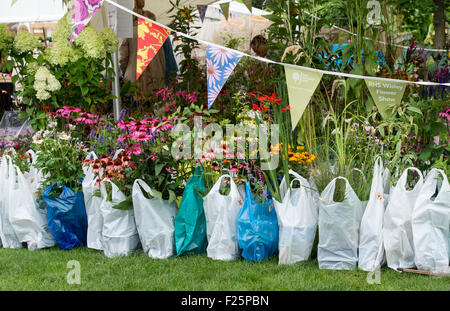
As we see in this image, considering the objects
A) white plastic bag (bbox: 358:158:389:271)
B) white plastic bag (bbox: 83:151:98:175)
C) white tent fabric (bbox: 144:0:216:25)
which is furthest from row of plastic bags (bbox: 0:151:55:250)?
white tent fabric (bbox: 144:0:216:25)

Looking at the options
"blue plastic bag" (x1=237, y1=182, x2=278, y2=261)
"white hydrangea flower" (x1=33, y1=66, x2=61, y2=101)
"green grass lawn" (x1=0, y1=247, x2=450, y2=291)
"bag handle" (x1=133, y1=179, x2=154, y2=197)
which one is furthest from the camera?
"white hydrangea flower" (x1=33, y1=66, x2=61, y2=101)

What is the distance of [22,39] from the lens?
3.59 metres

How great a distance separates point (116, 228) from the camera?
3.00m

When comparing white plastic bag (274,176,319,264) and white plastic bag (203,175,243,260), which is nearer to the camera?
white plastic bag (274,176,319,264)

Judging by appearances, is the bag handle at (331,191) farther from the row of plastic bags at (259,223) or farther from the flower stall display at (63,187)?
the flower stall display at (63,187)

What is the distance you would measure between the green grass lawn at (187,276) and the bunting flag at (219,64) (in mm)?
1046

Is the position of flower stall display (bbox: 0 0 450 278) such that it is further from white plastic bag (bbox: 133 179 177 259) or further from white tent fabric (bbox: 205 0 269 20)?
white tent fabric (bbox: 205 0 269 20)

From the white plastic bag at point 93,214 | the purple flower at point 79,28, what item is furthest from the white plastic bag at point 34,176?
the purple flower at point 79,28

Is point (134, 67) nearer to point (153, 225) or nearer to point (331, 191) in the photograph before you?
point (153, 225)

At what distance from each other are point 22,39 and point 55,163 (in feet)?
3.30

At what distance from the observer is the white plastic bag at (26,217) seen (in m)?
3.21

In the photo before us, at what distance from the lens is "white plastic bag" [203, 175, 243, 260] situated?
2.86m

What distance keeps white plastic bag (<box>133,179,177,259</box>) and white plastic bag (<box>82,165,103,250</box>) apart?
11.5 inches

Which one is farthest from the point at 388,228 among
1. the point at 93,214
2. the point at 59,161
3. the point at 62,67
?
the point at 62,67
